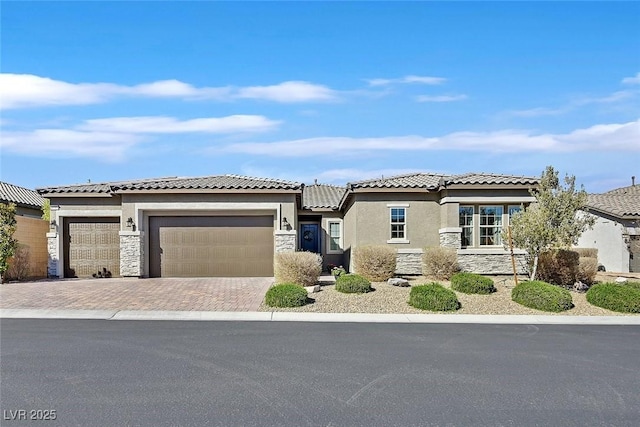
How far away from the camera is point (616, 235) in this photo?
25531 millimetres

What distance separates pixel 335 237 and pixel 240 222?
23.8 ft

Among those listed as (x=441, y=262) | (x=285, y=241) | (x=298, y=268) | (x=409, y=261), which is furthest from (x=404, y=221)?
(x=298, y=268)

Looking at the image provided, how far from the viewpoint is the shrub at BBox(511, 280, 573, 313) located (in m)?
13.7

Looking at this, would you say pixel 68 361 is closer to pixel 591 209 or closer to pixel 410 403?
pixel 410 403

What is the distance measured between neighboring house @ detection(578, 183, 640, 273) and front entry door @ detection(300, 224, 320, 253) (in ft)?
44.0

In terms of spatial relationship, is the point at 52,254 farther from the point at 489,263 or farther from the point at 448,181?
the point at 489,263

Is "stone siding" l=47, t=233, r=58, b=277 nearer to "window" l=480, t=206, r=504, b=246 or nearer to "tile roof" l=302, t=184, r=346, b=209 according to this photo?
"tile roof" l=302, t=184, r=346, b=209

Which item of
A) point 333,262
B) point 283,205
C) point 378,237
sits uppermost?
point 283,205

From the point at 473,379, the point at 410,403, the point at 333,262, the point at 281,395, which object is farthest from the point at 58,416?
the point at 333,262

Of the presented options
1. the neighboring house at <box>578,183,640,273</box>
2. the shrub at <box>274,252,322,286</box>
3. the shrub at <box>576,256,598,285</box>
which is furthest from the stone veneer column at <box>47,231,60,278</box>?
the neighboring house at <box>578,183,640,273</box>

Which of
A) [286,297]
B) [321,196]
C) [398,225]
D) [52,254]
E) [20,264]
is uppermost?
[321,196]

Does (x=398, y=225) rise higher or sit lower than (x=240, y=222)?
lower

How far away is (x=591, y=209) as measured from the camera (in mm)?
26984

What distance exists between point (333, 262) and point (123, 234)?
10685mm
